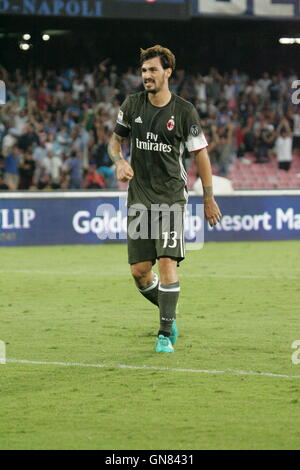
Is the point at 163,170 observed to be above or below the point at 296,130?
below

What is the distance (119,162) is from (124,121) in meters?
0.42

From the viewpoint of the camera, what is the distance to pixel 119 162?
8.27 metres

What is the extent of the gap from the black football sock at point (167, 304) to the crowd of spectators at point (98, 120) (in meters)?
13.2

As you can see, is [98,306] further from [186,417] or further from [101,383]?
[186,417]

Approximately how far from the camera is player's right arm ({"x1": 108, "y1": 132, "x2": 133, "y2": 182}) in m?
8.12

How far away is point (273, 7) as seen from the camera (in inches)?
945

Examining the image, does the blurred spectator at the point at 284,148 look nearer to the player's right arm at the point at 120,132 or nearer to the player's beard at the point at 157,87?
the player's right arm at the point at 120,132

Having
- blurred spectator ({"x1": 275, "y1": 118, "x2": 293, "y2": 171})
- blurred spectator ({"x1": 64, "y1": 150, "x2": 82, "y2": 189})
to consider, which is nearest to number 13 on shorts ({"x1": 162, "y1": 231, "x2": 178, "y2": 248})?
blurred spectator ({"x1": 64, "y1": 150, "x2": 82, "y2": 189})

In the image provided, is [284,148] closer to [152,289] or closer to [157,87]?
[152,289]

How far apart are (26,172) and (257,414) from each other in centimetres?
1578

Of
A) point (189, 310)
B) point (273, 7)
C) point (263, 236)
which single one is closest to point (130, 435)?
point (189, 310)

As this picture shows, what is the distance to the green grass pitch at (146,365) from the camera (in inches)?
223

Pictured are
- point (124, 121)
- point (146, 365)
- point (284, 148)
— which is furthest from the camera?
point (284, 148)

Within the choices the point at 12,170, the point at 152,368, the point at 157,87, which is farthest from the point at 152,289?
the point at 12,170
